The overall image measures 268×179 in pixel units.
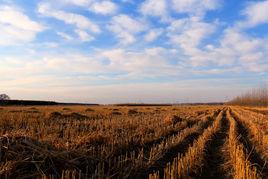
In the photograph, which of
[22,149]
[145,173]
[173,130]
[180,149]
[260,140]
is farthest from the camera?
[173,130]

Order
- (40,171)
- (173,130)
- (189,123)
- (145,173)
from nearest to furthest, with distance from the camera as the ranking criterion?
(40,171)
(145,173)
(173,130)
(189,123)

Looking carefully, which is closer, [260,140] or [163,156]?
[163,156]

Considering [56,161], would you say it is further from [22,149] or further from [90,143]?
[90,143]

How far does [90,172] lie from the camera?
7402 millimetres

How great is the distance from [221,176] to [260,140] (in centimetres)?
645

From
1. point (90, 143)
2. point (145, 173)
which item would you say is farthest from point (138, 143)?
point (145, 173)

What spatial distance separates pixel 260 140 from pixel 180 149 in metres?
4.19

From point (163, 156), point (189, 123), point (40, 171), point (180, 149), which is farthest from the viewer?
point (189, 123)

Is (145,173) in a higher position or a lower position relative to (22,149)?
lower

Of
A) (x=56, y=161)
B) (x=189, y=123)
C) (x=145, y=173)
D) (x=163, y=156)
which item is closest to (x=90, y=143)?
(x=163, y=156)

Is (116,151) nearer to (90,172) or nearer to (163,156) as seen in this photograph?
(163,156)

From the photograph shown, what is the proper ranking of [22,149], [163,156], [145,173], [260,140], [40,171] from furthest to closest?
[260,140]
[163,156]
[145,173]
[22,149]
[40,171]

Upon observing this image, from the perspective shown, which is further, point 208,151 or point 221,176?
point 208,151

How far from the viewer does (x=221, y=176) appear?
28.7ft
